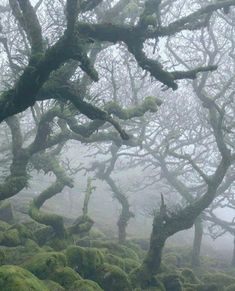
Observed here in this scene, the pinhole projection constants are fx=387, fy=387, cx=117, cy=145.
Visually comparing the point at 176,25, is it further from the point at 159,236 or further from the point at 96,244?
the point at 96,244

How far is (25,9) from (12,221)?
1192cm

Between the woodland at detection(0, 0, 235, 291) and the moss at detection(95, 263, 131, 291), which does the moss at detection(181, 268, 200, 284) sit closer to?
the woodland at detection(0, 0, 235, 291)

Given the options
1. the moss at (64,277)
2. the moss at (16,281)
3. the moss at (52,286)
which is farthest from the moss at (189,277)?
the moss at (16,281)

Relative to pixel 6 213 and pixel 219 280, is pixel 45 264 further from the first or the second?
pixel 6 213

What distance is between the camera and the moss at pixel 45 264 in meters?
9.82

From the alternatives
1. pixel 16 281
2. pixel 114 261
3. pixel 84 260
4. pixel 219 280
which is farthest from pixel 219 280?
pixel 16 281

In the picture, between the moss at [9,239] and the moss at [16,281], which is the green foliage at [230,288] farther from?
the moss at [16,281]

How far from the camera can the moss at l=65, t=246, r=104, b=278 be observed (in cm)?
1145

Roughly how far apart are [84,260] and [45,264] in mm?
1799

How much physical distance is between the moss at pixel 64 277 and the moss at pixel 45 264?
109mm

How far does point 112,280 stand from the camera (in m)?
11.2

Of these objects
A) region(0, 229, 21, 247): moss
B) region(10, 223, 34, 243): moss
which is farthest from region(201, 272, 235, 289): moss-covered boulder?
region(0, 229, 21, 247): moss

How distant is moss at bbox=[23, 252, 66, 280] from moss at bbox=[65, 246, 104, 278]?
86 centimetres

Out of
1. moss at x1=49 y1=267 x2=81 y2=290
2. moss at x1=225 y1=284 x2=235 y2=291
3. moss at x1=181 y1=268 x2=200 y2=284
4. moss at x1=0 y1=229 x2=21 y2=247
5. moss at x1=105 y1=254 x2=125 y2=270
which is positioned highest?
moss at x1=0 y1=229 x2=21 y2=247
